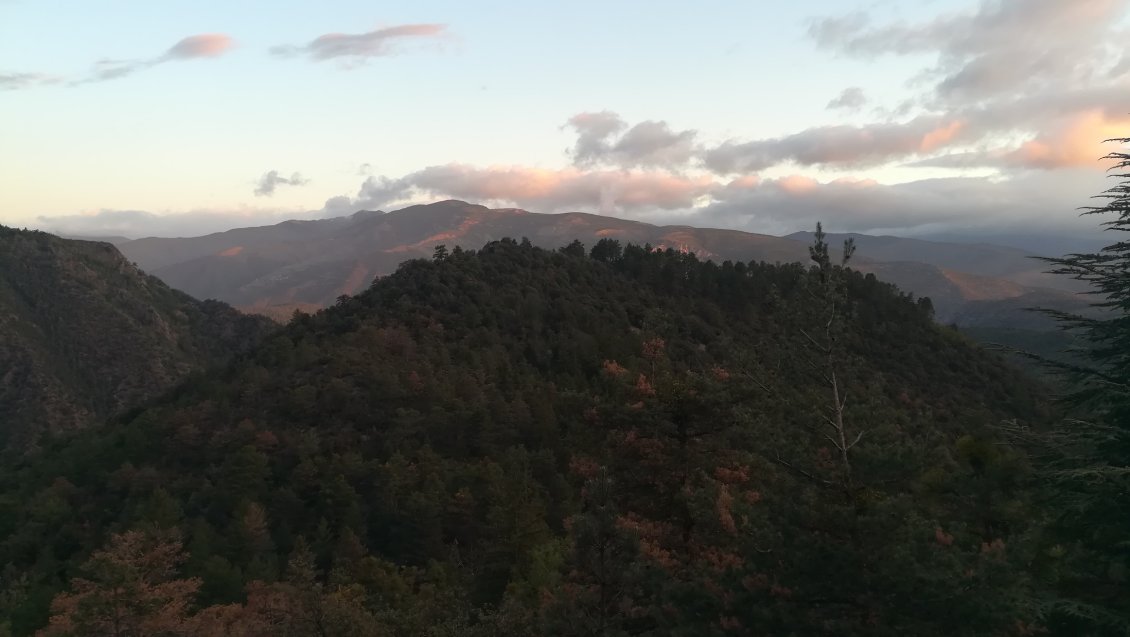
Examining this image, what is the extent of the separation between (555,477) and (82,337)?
97.3 meters

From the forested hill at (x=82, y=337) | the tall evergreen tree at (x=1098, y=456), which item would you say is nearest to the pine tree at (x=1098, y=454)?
the tall evergreen tree at (x=1098, y=456)

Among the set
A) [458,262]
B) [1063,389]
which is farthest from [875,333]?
[1063,389]

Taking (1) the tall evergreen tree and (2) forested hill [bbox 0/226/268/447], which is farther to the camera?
(2) forested hill [bbox 0/226/268/447]

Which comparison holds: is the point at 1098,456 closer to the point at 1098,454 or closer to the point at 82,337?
the point at 1098,454

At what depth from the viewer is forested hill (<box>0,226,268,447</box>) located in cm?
9231

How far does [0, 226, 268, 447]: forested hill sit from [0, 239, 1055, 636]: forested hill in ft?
126

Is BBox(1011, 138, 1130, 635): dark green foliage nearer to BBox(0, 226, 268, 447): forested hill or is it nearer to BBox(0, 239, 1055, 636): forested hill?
BBox(0, 239, 1055, 636): forested hill

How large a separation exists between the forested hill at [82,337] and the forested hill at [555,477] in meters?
38.5

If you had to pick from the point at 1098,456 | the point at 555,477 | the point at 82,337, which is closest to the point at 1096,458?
the point at 1098,456

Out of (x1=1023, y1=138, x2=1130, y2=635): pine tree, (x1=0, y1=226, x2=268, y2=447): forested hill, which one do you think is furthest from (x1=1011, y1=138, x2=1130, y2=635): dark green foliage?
(x1=0, y1=226, x2=268, y2=447): forested hill

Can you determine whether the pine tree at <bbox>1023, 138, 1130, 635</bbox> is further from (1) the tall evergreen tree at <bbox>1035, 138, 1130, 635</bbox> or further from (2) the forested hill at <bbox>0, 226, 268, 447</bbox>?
(2) the forested hill at <bbox>0, 226, 268, 447</bbox>

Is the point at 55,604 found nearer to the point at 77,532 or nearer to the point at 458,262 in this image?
the point at 77,532

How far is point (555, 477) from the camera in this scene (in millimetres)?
46344

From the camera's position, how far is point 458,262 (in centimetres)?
8825
